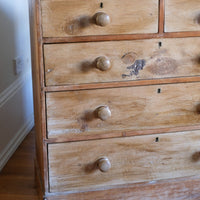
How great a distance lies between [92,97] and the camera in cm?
132

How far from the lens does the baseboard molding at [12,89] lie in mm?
1927

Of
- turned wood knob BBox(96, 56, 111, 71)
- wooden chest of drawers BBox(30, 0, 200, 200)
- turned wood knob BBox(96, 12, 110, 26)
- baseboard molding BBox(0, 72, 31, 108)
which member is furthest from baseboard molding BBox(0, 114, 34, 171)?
turned wood knob BBox(96, 12, 110, 26)

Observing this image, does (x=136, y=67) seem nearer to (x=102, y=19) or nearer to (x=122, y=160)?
(x=102, y=19)

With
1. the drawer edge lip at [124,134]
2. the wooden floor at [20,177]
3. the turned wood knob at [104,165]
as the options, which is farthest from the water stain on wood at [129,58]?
the wooden floor at [20,177]

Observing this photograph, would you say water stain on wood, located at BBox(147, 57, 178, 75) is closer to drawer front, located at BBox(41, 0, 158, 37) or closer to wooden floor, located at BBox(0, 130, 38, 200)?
drawer front, located at BBox(41, 0, 158, 37)

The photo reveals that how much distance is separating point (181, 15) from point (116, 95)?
0.38 m

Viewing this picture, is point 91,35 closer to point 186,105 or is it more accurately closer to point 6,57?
point 186,105

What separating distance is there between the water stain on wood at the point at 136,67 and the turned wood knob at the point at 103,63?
3.6 inches

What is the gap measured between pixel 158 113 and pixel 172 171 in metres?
0.27

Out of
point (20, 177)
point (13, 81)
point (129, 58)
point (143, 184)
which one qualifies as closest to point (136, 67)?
point (129, 58)

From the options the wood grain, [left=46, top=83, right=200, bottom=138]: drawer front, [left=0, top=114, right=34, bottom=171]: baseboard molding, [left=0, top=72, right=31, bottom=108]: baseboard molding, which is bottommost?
[left=0, top=114, right=34, bottom=171]: baseboard molding

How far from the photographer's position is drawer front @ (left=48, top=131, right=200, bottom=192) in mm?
1359

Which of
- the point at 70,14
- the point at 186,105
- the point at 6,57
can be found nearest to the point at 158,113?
the point at 186,105

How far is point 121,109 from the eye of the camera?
1352mm
